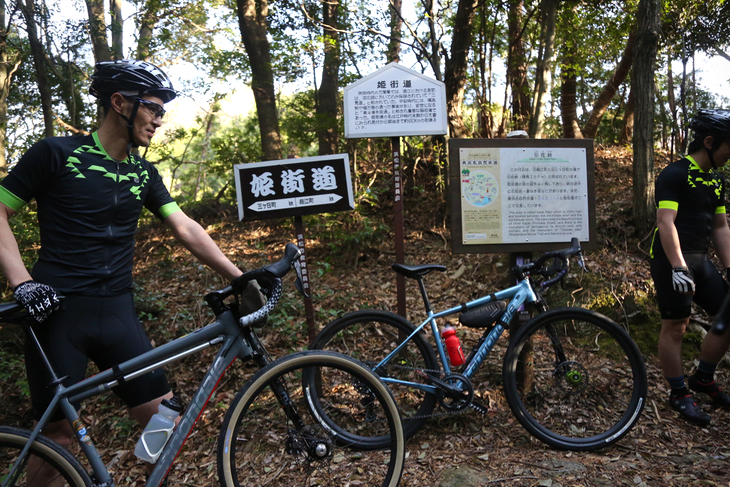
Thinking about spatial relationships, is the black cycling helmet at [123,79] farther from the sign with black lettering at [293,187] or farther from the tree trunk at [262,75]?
the tree trunk at [262,75]

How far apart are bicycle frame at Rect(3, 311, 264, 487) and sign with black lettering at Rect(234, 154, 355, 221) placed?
1.39 m

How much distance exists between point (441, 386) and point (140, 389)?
184 cm

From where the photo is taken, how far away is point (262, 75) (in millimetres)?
9320

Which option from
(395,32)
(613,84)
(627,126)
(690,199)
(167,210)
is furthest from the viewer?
(627,126)

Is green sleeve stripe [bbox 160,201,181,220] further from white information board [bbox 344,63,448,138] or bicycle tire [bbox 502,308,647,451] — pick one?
bicycle tire [bbox 502,308,647,451]

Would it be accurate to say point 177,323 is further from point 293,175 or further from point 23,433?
point 23,433

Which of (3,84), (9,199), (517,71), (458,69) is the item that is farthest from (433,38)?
(3,84)

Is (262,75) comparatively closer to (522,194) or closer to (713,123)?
(522,194)

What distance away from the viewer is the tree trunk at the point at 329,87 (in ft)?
27.2

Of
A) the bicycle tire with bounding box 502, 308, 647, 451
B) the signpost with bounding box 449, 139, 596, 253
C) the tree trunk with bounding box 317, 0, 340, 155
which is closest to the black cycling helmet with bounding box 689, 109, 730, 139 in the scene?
the signpost with bounding box 449, 139, 596, 253

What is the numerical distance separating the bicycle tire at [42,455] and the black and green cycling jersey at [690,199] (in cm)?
381

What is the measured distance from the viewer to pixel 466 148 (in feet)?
11.3

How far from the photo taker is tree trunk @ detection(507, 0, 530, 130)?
868 centimetres

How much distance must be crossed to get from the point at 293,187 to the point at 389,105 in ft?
3.35
